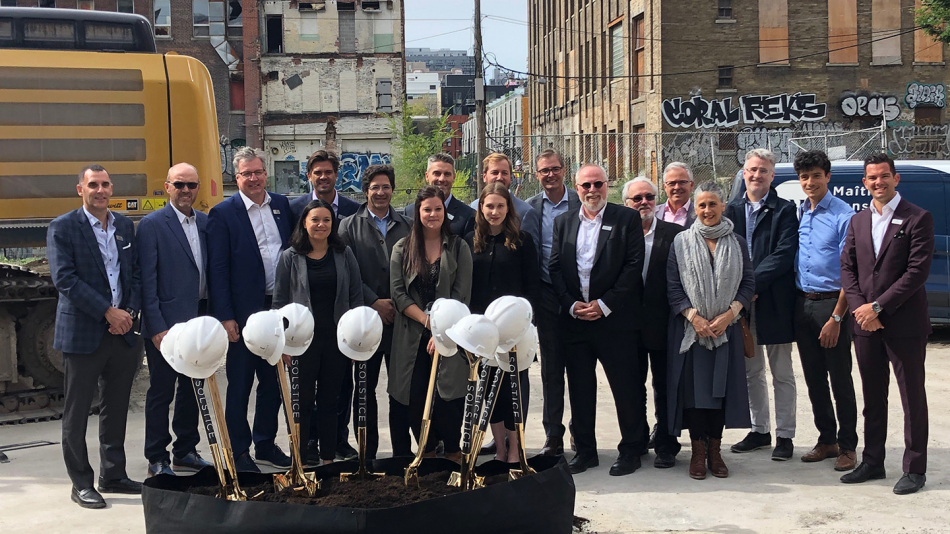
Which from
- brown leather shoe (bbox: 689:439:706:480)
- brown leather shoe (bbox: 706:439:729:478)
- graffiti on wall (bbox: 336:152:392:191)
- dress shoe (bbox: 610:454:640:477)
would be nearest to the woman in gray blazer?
dress shoe (bbox: 610:454:640:477)

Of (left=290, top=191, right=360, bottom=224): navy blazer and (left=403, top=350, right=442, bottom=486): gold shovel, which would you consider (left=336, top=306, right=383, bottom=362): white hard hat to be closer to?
(left=403, top=350, right=442, bottom=486): gold shovel

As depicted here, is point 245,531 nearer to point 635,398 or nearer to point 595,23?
point 635,398

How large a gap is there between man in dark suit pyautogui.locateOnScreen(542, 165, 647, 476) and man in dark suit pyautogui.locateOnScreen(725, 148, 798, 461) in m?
0.90

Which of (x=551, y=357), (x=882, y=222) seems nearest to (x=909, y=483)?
(x=882, y=222)

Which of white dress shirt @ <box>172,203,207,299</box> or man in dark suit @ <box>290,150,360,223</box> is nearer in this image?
white dress shirt @ <box>172,203,207,299</box>

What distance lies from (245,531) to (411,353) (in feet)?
6.27

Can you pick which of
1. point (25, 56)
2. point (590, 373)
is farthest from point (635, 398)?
point (25, 56)

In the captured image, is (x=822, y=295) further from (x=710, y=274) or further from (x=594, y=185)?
(x=594, y=185)

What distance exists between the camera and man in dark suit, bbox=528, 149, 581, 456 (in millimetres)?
6656

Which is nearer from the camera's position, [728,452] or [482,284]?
[482,284]

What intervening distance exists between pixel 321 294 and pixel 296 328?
119 cm

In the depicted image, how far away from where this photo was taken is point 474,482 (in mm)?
5117

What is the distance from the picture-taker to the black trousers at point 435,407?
6.17 m

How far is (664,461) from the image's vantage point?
21.8 ft
